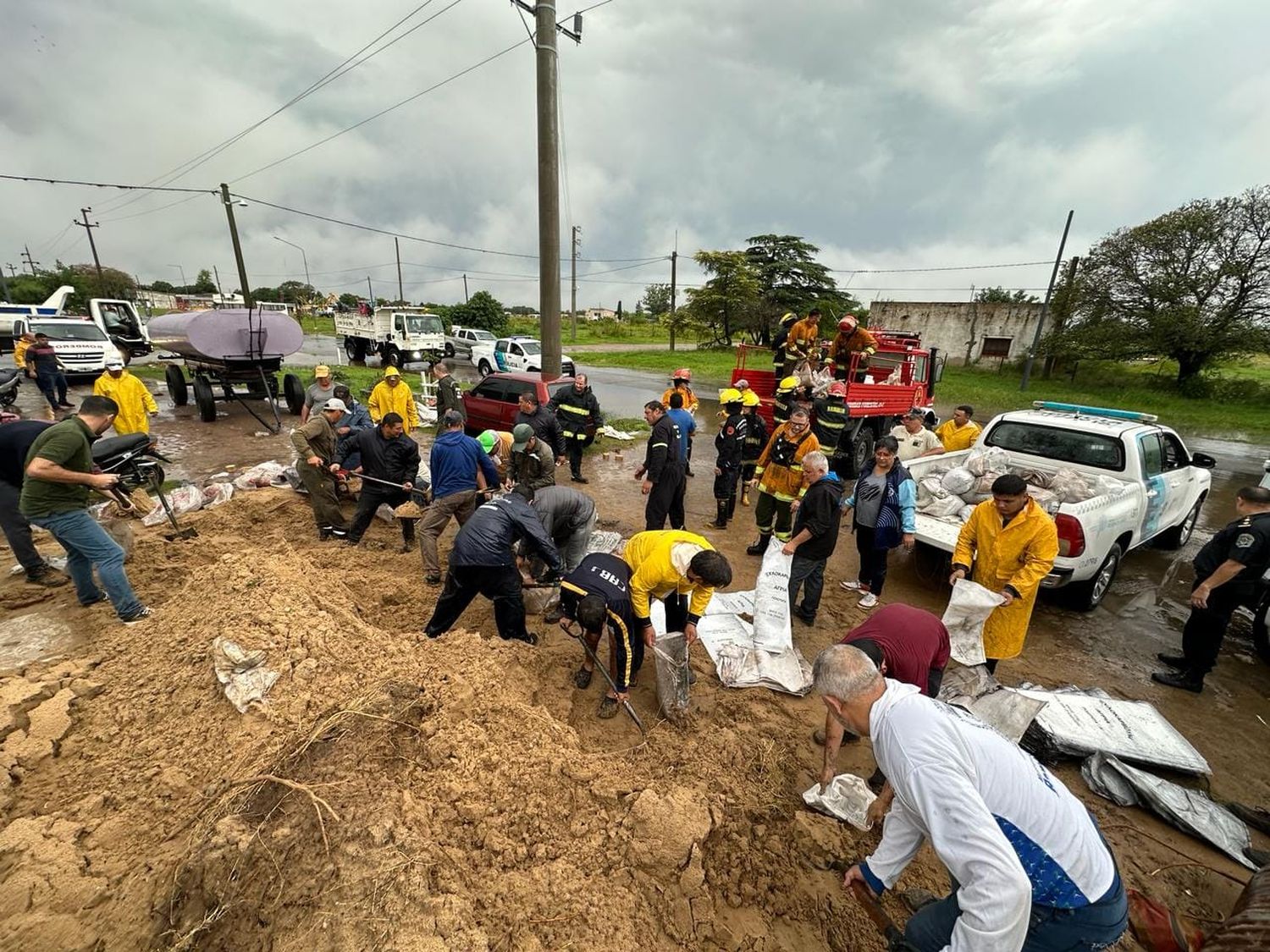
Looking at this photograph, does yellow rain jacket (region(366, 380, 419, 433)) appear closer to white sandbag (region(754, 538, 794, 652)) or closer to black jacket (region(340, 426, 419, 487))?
black jacket (region(340, 426, 419, 487))

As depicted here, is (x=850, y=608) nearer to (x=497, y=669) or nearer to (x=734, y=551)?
(x=734, y=551)

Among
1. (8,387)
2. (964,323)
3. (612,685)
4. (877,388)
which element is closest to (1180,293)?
(964,323)

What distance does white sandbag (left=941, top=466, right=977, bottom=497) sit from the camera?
5.06m

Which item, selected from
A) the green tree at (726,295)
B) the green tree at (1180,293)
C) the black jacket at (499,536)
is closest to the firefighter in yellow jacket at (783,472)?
the black jacket at (499,536)

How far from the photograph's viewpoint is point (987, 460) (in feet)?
17.5

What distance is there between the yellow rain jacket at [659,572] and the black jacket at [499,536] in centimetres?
71

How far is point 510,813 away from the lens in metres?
2.16

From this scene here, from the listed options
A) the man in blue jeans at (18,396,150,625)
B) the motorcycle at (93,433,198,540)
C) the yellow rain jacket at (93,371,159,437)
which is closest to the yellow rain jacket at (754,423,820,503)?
the man in blue jeans at (18,396,150,625)

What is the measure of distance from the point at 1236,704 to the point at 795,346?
6293mm

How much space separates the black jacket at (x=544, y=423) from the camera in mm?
6594

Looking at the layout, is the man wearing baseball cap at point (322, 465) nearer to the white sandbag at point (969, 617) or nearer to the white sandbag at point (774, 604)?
the white sandbag at point (774, 604)

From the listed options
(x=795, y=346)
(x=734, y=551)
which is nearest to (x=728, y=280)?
(x=795, y=346)

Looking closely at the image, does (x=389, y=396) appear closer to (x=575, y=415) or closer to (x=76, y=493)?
(x=575, y=415)

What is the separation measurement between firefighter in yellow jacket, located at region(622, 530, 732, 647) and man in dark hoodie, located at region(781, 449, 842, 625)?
3.46 feet
